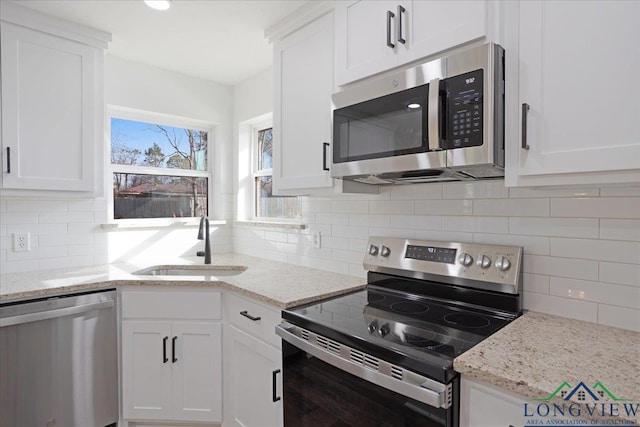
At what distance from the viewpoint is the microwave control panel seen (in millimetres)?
1159

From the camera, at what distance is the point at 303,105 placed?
1891mm

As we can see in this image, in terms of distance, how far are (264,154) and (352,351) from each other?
212 cm

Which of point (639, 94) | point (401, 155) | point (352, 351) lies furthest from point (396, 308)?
point (639, 94)

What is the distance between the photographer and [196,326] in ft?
6.37

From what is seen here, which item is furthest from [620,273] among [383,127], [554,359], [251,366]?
[251,366]

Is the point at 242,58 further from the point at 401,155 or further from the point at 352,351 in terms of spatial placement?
the point at 352,351

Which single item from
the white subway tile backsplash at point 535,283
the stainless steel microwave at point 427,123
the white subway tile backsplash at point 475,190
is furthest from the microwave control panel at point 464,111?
the white subway tile backsplash at point 535,283

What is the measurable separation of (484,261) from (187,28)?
205cm

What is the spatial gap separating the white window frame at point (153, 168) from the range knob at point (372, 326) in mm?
2014

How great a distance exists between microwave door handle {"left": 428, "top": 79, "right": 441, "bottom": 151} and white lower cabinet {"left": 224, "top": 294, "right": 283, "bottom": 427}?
0.94 m

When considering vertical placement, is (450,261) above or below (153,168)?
below

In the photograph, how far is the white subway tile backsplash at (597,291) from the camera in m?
1.17

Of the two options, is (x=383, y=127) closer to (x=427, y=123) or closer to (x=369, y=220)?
(x=427, y=123)

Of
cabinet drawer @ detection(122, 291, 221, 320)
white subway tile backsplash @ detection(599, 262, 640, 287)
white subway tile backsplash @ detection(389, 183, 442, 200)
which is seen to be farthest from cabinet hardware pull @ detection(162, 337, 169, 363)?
white subway tile backsplash @ detection(599, 262, 640, 287)
